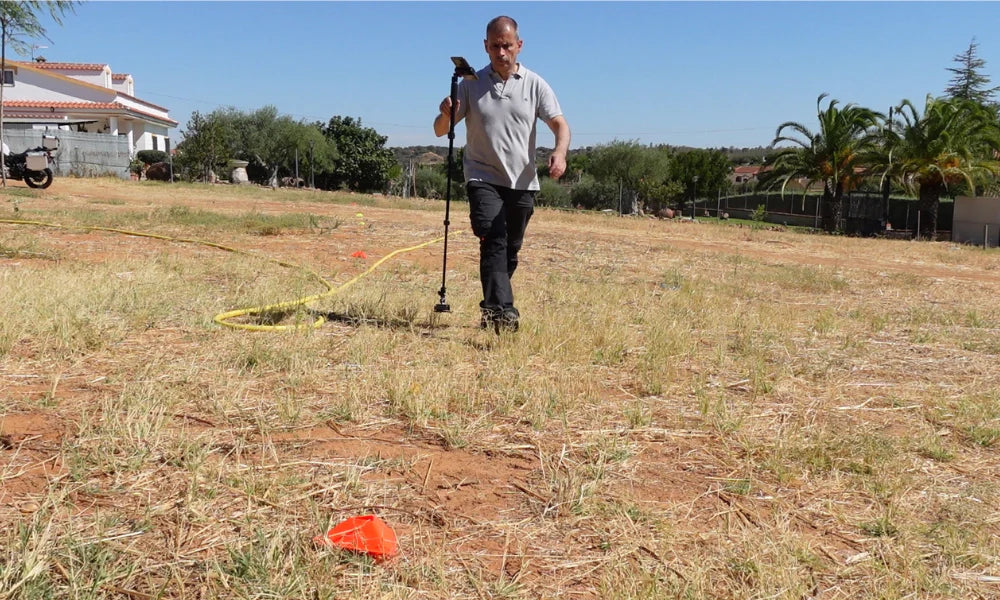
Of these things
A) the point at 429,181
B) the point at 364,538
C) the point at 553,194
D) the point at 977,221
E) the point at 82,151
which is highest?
the point at 429,181

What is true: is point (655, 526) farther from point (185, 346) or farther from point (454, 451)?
point (185, 346)

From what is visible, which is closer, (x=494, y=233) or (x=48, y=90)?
(x=494, y=233)

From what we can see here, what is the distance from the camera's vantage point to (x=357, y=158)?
6812 cm

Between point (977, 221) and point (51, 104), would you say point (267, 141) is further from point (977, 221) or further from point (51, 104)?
point (977, 221)

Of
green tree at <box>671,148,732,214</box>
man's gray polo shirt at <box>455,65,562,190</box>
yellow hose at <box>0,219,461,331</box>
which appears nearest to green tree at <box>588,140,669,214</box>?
green tree at <box>671,148,732,214</box>

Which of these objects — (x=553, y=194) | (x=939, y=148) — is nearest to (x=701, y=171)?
(x=553, y=194)

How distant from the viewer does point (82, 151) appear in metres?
30.9

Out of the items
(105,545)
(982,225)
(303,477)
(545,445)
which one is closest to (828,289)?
(545,445)

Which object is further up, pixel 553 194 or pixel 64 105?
pixel 64 105

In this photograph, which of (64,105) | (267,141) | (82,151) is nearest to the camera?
(82,151)

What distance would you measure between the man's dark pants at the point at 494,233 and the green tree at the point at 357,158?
62334 mm

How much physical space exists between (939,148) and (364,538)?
3207 centimetres

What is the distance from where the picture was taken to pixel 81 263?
728cm

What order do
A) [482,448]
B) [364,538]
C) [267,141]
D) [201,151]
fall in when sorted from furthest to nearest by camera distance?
[267,141], [201,151], [482,448], [364,538]
